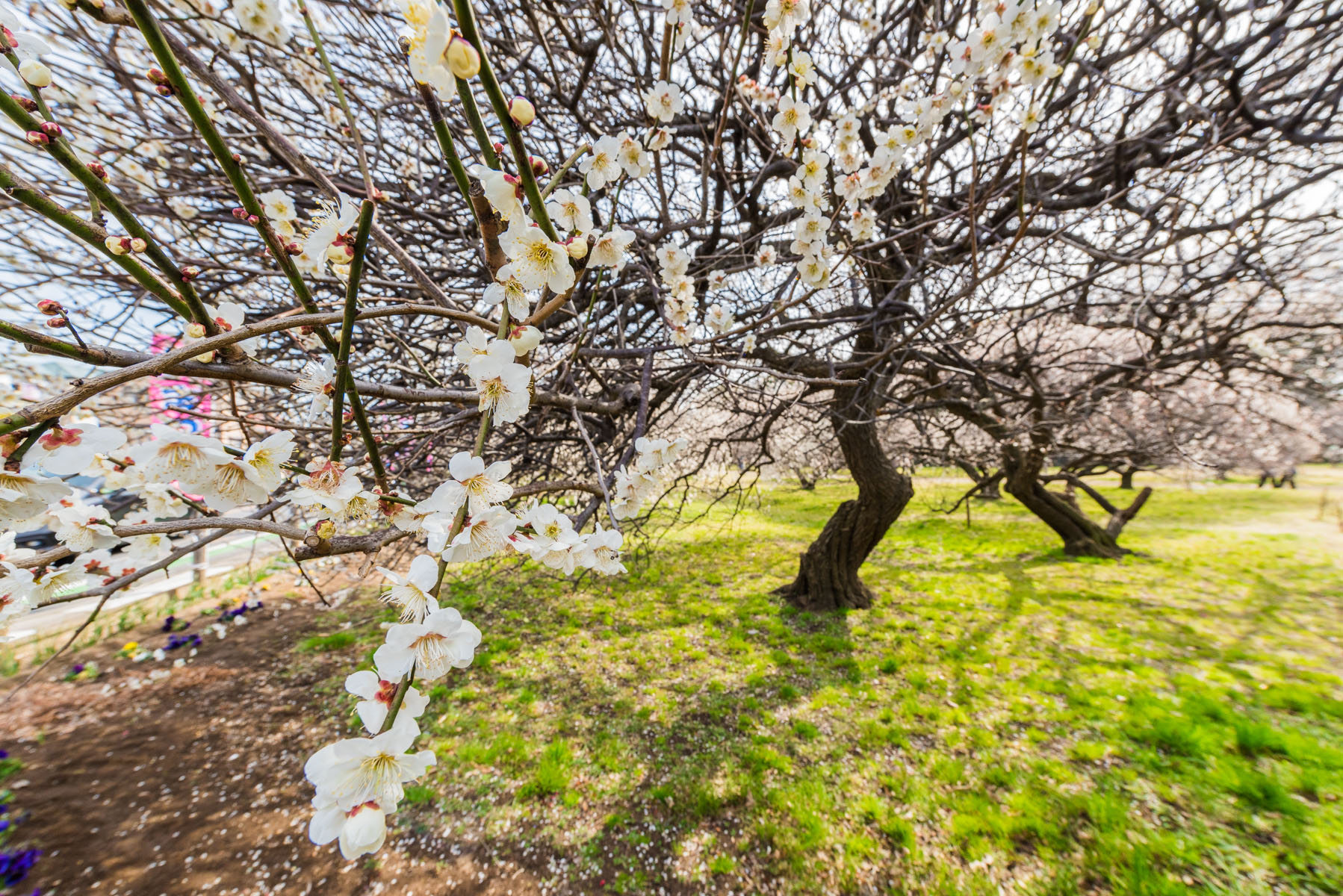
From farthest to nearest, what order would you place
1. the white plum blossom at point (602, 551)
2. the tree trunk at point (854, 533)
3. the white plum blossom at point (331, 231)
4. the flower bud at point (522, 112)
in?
the tree trunk at point (854, 533) < the white plum blossom at point (602, 551) < the white plum blossom at point (331, 231) < the flower bud at point (522, 112)

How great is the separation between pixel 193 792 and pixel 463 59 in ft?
15.2

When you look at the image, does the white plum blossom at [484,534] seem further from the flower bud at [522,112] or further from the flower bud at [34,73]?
the flower bud at [34,73]

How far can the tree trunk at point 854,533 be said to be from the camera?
15.1ft

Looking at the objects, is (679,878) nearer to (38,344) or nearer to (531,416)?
(531,416)

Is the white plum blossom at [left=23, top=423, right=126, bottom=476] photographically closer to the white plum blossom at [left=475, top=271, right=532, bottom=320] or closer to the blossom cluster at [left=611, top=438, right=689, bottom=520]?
the white plum blossom at [left=475, top=271, right=532, bottom=320]

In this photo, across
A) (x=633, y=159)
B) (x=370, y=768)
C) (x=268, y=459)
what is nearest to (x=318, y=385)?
(x=268, y=459)

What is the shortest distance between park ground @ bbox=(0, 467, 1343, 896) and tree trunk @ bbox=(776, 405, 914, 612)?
1.24 feet

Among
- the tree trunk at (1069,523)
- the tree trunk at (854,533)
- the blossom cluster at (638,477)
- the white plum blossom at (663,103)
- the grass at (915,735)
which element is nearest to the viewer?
the blossom cluster at (638,477)

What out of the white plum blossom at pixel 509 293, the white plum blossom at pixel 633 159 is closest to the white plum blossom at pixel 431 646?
the white plum blossom at pixel 509 293

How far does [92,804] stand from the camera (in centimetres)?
283

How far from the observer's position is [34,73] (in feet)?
2.74

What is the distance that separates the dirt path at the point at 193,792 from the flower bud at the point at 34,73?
128 inches

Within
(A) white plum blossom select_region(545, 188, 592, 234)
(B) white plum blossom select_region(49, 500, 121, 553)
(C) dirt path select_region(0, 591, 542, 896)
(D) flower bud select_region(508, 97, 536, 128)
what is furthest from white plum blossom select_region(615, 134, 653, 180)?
(C) dirt path select_region(0, 591, 542, 896)

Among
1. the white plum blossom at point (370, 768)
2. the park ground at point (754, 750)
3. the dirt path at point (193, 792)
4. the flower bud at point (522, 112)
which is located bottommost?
the dirt path at point (193, 792)
